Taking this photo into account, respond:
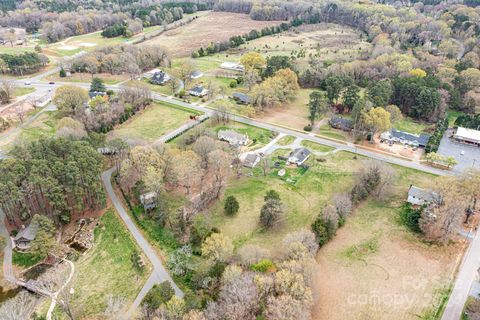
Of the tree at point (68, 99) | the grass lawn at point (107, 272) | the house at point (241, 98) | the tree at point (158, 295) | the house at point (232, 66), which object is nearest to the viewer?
the tree at point (158, 295)

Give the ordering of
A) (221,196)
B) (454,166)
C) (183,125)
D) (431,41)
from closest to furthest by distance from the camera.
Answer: (221,196) → (454,166) → (183,125) → (431,41)

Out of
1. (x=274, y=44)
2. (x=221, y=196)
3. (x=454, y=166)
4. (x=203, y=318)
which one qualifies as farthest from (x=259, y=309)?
(x=274, y=44)

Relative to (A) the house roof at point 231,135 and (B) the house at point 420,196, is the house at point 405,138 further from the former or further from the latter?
(A) the house roof at point 231,135

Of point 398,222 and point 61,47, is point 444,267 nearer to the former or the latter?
point 398,222

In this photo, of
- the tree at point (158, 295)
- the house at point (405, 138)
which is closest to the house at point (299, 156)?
the house at point (405, 138)

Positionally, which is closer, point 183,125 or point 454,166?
point 454,166
